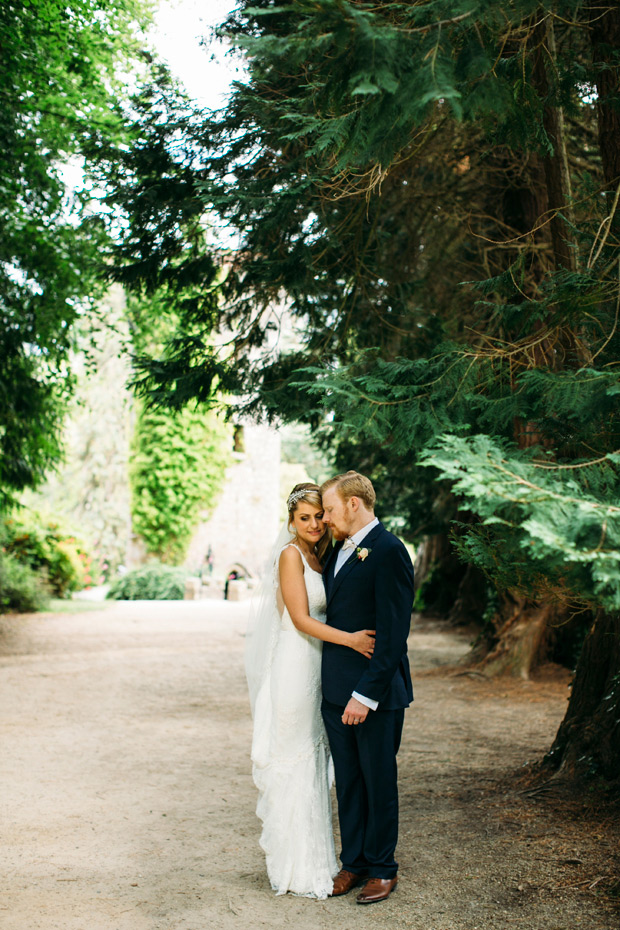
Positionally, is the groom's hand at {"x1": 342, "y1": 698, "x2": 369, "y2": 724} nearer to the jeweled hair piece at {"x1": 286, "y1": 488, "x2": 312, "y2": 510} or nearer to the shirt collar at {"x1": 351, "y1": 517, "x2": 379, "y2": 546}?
the shirt collar at {"x1": 351, "y1": 517, "x2": 379, "y2": 546}

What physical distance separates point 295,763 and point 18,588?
12.1 m

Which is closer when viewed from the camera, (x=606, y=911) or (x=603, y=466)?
(x=603, y=466)

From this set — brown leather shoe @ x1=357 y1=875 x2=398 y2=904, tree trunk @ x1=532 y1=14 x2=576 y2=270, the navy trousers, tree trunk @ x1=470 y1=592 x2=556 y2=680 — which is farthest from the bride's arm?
tree trunk @ x1=470 y1=592 x2=556 y2=680

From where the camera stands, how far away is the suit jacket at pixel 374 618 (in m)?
3.59

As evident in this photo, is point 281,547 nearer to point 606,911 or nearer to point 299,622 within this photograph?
point 299,622

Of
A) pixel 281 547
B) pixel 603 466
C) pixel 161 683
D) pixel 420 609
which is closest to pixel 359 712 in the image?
pixel 281 547

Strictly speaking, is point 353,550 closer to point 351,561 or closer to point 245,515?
point 351,561

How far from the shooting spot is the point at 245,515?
2192 cm

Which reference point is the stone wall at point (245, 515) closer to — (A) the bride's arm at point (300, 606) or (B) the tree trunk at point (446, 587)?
(B) the tree trunk at point (446, 587)

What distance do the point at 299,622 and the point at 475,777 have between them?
257 centimetres

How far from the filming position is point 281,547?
13.7ft

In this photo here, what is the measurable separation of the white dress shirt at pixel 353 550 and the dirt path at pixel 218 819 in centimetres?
89

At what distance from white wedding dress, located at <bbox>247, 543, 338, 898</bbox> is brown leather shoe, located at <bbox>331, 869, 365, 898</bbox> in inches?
1.4

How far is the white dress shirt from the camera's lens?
3.60m
